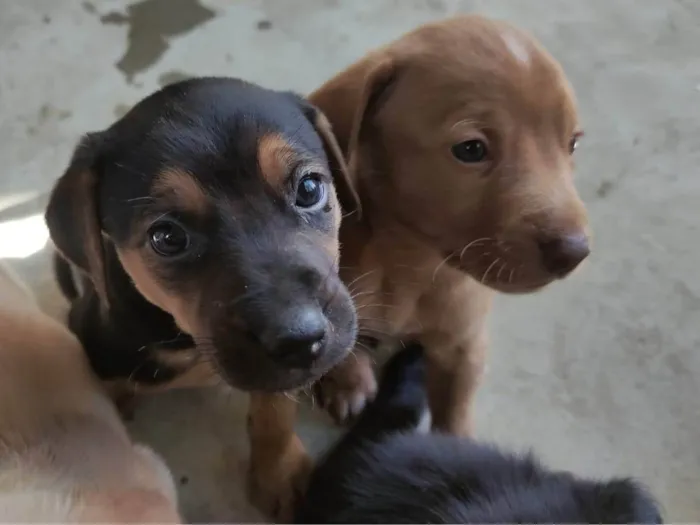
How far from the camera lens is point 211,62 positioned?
352 cm

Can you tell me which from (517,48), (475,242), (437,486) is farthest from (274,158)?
(437,486)

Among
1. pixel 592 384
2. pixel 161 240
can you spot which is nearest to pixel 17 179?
pixel 161 240

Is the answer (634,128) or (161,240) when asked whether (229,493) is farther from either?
(634,128)

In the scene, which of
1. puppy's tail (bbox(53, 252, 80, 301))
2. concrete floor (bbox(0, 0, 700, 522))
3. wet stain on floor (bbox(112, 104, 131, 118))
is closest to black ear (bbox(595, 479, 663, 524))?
concrete floor (bbox(0, 0, 700, 522))

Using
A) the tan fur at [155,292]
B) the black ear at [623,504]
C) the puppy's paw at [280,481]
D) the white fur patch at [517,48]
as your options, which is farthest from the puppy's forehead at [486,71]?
the puppy's paw at [280,481]

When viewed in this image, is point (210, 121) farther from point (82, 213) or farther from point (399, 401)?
point (399, 401)

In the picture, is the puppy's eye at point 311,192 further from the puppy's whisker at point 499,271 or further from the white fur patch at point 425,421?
the white fur patch at point 425,421

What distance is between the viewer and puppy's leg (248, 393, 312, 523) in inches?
99.3

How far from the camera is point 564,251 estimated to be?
2012 millimetres

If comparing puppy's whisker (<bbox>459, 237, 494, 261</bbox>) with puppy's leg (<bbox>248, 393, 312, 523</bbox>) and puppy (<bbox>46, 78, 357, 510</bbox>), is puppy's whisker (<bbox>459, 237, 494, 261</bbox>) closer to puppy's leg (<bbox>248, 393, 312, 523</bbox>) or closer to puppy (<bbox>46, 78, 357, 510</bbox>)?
puppy (<bbox>46, 78, 357, 510</bbox>)

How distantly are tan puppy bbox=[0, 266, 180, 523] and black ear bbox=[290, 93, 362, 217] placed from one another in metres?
0.82

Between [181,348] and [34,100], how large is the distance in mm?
1589

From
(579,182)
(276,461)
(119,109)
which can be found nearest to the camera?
(276,461)

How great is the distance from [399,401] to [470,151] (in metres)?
0.85
